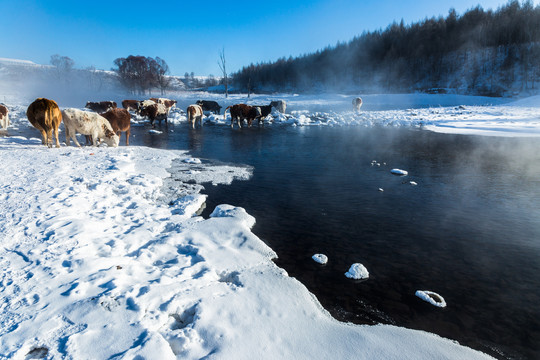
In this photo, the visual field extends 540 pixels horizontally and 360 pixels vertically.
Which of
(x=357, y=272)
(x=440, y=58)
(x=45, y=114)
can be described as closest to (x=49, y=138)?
(x=45, y=114)

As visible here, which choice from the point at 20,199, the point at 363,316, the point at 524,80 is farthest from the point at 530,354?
the point at 524,80

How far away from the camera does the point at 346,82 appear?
6975cm

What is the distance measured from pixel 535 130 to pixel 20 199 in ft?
72.2

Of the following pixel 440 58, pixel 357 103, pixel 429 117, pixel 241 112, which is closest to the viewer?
pixel 241 112

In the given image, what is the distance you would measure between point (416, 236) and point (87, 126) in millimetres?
9330

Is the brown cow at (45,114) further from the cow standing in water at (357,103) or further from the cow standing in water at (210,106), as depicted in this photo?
the cow standing in water at (357,103)

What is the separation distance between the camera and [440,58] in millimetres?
56562

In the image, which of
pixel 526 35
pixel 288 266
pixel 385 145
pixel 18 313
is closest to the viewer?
pixel 18 313

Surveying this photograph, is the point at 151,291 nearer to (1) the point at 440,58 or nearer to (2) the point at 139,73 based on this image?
(2) the point at 139,73

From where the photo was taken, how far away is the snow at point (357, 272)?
9.84 ft

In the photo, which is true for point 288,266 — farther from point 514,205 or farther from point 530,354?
point 514,205

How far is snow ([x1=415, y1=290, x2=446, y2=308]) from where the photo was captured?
2611 millimetres

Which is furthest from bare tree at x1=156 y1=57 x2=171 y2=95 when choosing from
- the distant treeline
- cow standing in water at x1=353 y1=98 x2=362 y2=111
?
cow standing in water at x1=353 y1=98 x2=362 y2=111

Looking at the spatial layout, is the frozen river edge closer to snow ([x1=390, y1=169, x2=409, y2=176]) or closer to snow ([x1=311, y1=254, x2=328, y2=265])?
snow ([x1=311, y1=254, x2=328, y2=265])
